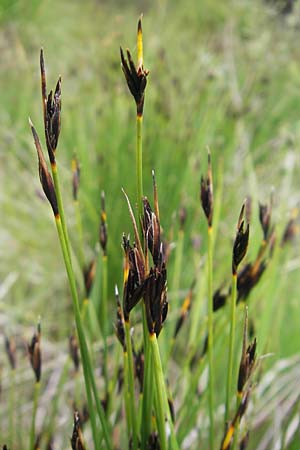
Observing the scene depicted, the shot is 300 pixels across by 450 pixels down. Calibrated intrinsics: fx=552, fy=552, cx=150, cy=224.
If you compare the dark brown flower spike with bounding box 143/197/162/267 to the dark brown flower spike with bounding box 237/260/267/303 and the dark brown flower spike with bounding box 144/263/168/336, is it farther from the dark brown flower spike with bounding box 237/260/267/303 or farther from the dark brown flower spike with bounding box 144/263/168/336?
the dark brown flower spike with bounding box 237/260/267/303

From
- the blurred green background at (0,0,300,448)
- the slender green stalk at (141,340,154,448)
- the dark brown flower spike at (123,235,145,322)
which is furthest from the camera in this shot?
the blurred green background at (0,0,300,448)

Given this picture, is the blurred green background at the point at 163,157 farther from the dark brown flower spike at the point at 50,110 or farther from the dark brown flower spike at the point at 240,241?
the dark brown flower spike at the point at 50,110

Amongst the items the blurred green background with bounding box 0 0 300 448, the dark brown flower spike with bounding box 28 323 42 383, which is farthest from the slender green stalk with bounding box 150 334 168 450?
the blurred green background with bounding box 0 0 300 448

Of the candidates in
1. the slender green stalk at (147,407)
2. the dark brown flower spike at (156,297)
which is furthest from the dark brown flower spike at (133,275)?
the slender green stalk at (147,407)

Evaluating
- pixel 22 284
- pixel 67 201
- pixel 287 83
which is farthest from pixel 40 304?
pixel 287 83

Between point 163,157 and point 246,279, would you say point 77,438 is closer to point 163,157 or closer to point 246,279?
point 246,279

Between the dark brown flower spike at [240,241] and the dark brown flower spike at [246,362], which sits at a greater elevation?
the dark brown flower spike at [240,241]

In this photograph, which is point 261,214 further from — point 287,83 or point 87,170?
point 287,83

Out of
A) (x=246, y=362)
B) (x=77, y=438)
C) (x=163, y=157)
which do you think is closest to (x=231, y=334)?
(x=246, y=362)

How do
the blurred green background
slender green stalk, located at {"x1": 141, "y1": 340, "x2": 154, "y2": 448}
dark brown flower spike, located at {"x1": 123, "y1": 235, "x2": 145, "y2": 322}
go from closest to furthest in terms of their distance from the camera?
dark brown flower spike, located at {"x1": 123, "y1": 235, "x2": 145, "y2": 322}, slender green stalk, located at {"x1": 141, "y1": 340, "x2": 154, "y2": 448}, the blurred green background
